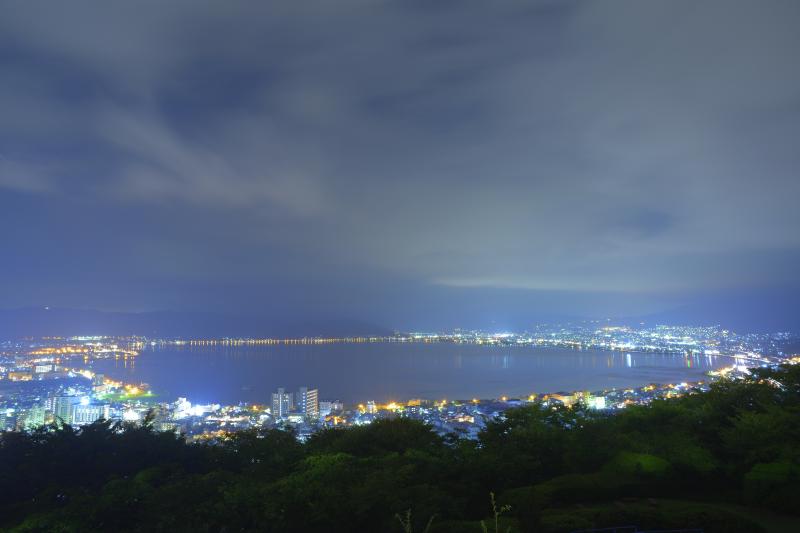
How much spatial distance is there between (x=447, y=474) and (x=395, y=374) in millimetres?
40070

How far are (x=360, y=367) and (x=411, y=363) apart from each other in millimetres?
6801

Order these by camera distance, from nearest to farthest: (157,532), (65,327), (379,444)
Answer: (157,532) → (379,444) → (65,327)

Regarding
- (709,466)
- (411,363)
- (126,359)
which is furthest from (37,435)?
(126,359)

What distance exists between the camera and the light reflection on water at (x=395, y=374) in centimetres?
3444

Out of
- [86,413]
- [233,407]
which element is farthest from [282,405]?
[86,413]

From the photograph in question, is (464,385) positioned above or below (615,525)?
below

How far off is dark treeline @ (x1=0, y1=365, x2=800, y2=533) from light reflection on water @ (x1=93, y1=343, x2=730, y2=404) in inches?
941

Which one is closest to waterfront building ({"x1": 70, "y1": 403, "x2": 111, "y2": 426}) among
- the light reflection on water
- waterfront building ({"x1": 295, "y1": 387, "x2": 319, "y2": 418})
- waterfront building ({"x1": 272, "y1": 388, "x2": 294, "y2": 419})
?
waterfront building ({"x1": 272, "y1": 388, "x2": 294, "y2": 419})

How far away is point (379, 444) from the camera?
7598 mm

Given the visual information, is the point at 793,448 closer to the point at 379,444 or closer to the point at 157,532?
the point at 379,444

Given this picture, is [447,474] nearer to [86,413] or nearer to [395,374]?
[86,413]

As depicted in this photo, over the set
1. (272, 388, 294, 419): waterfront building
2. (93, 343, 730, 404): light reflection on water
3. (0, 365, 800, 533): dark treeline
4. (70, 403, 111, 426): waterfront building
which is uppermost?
(0, 365, 800, 533): dark treeline

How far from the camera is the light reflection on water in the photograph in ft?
113

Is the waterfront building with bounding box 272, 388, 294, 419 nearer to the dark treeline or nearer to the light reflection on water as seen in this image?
the light reflection on water
